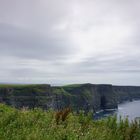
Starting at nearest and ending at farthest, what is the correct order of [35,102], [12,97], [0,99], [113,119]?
1. [113,119]
2. [0,99]
3. [12,97]
4. [35,102]

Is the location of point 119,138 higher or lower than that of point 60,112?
lower

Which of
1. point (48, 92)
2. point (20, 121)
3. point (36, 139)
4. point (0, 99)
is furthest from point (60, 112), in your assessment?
point (48, 92)

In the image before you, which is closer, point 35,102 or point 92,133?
point 92,133

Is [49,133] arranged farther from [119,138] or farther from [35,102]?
[35,102]

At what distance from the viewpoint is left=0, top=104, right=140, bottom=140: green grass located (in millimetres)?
12453

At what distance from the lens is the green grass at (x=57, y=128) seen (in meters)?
12.5

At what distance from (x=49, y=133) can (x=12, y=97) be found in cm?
15360

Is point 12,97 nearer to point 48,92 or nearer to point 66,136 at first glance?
point 48,92

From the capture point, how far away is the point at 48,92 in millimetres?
186375

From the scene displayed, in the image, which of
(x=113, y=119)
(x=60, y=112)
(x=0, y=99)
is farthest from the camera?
(x=0, y=99)

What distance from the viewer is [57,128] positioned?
14.4m

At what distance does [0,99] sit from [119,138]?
456ft

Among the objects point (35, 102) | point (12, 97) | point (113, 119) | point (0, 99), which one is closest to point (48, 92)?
point (35, 102)

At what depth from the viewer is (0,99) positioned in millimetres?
150125
